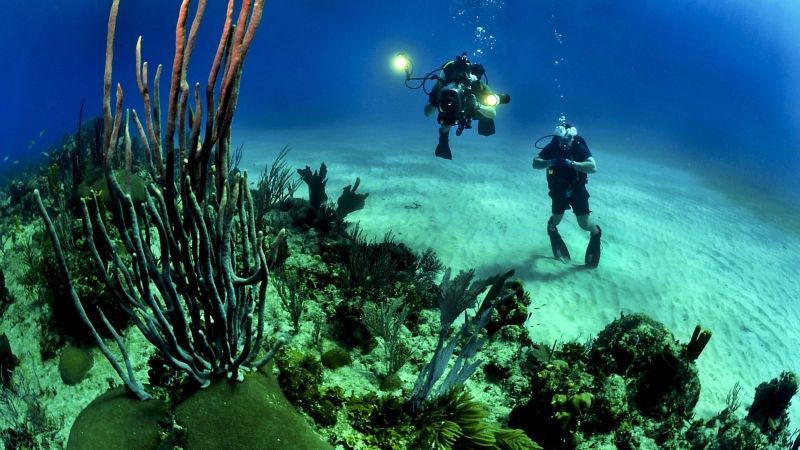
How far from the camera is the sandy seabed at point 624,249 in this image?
6.40m

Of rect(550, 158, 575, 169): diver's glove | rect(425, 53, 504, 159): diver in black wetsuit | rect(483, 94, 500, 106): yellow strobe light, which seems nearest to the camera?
rect(425, 53, 504, 159): diver in black wetsuit

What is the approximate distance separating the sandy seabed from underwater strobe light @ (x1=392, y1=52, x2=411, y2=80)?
10.3 feet

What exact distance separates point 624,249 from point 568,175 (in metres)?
2.79

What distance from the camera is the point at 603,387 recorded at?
3758mm

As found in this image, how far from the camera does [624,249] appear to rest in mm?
9328

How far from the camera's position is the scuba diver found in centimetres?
778

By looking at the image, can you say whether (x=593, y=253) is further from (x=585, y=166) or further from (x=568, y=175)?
(x=585, y=166)

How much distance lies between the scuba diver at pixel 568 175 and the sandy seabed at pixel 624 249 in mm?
397

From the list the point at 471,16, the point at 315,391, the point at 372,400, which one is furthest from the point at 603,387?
the point at 471,16

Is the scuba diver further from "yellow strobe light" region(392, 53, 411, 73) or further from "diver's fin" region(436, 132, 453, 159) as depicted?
"yellow strobe light" region(392, 53, 411, 73)

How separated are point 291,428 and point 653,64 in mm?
82876

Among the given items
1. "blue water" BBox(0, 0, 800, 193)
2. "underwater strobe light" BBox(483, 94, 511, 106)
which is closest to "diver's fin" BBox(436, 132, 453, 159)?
"underwater strobe light" BBox(483, 94, 511, 106)

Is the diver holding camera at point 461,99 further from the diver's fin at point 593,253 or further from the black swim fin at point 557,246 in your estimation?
the diver's fin at point 593,253

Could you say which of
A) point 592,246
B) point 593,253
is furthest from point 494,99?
point 593,253
